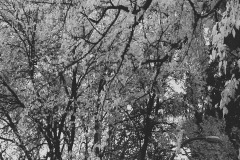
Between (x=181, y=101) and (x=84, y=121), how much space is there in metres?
4.17

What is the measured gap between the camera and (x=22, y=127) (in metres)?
8.65

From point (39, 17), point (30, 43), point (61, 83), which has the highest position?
point (39, 17)

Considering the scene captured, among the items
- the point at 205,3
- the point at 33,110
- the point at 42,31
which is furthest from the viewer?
the point at 42,31

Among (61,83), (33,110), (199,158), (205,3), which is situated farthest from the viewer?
(199,158)

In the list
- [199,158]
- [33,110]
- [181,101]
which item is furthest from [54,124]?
[199,158]

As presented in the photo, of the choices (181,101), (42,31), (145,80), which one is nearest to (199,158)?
(181,101)

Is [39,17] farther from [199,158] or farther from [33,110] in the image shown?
[199,158]

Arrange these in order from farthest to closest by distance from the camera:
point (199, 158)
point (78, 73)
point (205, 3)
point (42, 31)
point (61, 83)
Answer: point (199, 158)
point (78, 73)
point (61, 83)
point (42, 31)
point (205, 3)

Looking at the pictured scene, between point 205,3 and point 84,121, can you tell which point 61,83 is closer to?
point 84,121

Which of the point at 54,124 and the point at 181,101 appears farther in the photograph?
the point at 181,101

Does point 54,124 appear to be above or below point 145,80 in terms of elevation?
below

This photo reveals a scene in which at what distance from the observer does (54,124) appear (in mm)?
9109

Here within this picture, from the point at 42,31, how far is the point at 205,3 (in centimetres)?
607

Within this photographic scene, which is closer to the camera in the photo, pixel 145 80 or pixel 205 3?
pixel 205 3
